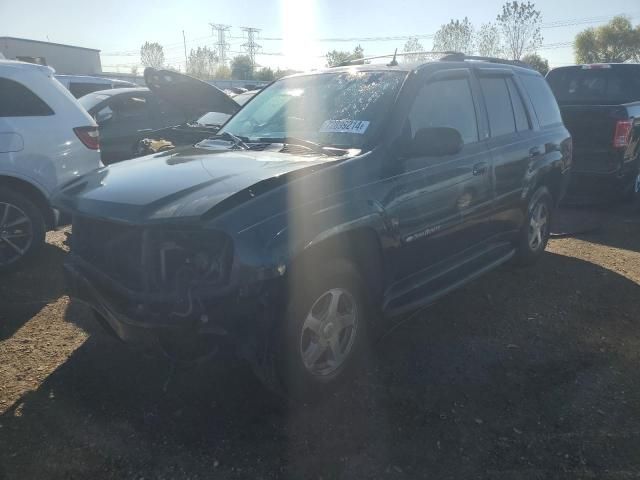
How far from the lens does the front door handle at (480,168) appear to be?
159 inches

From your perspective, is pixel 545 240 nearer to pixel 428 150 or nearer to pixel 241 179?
pixel 428 150

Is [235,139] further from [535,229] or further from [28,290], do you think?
[535,229]

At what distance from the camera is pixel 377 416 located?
2973 mm

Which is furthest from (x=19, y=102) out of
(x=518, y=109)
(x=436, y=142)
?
(x=518, y=109)

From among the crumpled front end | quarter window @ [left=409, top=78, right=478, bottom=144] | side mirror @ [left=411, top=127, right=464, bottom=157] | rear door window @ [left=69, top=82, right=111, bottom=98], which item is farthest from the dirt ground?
rear door window @ [left=69, top=82, right=111, bottom=98]

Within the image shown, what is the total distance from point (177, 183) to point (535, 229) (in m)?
3.77

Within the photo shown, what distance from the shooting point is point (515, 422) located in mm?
2912

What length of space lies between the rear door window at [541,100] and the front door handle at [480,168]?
140cm

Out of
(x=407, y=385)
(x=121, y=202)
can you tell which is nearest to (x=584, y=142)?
(x=407, y=385)

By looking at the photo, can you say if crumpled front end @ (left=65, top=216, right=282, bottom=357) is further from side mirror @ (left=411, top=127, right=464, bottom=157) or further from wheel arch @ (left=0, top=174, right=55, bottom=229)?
wheel arch @ (left=0, top=174, right=55, bottom=229)

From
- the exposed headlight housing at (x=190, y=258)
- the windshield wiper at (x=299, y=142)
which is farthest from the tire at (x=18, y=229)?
the exposed headlight housing at (x=190, y=258)

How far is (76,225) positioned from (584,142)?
261 inches

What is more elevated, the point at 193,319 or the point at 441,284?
the point at 193,319

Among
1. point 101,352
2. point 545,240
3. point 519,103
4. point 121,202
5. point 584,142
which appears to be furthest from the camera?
point 584,142
